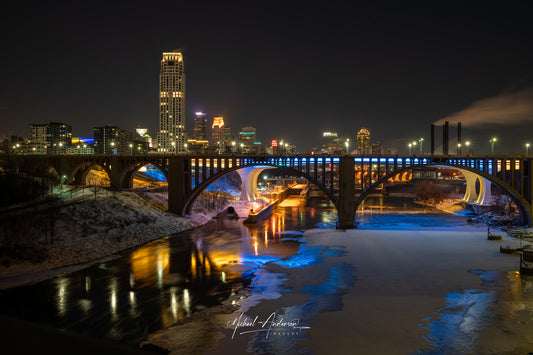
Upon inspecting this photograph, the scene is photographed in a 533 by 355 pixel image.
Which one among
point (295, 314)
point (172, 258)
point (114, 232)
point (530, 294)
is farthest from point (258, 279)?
point (114, 232)

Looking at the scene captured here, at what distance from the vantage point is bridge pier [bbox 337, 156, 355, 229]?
4169 cm

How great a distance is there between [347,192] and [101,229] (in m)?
28.5

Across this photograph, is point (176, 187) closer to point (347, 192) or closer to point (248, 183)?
point (347, 192)

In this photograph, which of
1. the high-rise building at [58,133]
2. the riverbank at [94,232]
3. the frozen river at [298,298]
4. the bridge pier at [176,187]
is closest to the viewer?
the frozen river at [298,298]

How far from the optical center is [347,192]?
4166 centimetres

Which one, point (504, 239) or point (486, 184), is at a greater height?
point (486, 184)

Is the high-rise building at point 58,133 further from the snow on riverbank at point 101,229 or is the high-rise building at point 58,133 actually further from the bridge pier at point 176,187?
the bridge pier at point 176,187

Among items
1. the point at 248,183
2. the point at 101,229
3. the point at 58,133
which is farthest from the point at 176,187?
the point at 58,133

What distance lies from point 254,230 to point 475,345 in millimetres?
33219

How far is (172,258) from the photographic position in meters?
29.9

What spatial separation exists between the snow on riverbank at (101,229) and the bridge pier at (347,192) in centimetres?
2030

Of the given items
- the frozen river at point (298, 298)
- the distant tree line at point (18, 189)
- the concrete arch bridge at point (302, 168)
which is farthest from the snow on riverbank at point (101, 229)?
the distant tree line at point (18, 189)

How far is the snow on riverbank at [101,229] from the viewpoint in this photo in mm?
27234

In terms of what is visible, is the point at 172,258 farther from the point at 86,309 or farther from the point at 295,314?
the point at 295,314
